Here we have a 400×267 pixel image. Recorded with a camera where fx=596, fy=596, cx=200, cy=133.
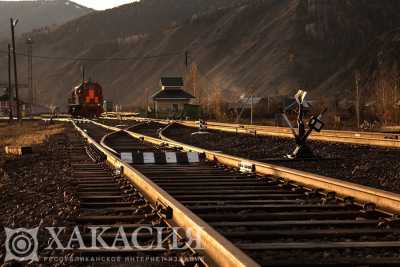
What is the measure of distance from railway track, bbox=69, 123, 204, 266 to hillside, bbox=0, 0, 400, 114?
190 feet

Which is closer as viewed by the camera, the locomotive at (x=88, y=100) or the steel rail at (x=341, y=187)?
the steel rail at (x=341, y=187)

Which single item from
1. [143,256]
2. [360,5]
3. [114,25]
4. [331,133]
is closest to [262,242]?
[143,256]

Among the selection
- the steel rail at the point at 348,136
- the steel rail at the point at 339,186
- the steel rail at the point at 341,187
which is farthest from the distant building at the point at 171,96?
the steel rail at the point at 341,187

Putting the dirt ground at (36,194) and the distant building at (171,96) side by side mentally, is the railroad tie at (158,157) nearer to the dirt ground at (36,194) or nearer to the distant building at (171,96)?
the dirt ground at (36,194)

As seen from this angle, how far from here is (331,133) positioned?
1941 centimetres

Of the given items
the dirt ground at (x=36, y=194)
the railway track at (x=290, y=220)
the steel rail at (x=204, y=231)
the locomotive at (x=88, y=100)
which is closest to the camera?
the steel rail at (x=204, y=231)

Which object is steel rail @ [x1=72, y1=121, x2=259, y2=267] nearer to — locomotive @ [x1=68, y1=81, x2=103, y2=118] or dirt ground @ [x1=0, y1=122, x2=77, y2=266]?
dirt ground @ [x1=0, y1=122, x2=77, y2=266]

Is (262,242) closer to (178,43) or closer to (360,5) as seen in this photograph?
(360,5)

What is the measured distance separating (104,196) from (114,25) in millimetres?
197247

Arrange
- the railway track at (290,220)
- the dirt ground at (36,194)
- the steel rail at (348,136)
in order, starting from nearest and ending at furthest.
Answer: the railway track at (290,220), the dirt ground at (36,194), the steel rail at (348,136)

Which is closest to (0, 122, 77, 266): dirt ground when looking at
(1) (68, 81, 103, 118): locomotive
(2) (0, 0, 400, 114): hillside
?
(1) (68, 81, 103, 118): locomotive

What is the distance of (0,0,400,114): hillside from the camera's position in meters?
91.9

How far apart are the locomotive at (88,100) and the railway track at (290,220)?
40.8 meters

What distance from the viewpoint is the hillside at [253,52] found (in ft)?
302
